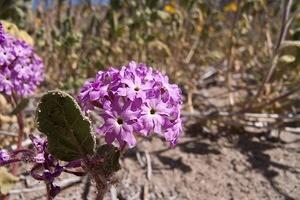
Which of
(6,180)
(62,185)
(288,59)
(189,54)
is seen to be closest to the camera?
(6,180)

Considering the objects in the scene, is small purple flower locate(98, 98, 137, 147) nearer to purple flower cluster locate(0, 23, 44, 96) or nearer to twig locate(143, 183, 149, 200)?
purple flower cluster locate(0, 23, 44, 96)

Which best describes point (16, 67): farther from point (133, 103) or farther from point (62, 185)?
point (133, 103)

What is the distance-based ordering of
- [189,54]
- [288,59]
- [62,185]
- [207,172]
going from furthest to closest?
[189,54], [288,59], [207,172], [62,185]

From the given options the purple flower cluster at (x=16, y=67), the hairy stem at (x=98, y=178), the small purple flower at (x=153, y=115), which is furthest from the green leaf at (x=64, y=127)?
the purple flower cluster at (x=16, y=67)

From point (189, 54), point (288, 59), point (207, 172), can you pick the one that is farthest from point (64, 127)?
point (189, 54)

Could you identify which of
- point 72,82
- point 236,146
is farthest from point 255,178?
point 72,82

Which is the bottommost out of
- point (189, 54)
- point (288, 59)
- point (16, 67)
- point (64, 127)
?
point (64, 127)

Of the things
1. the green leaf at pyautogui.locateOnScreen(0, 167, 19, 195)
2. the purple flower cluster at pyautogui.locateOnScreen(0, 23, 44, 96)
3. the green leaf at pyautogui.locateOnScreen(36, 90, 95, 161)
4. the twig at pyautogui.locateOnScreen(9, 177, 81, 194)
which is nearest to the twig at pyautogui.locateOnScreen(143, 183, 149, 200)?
the twig at pyautogui.locateOnScreen(9, 177, 81, 194)
